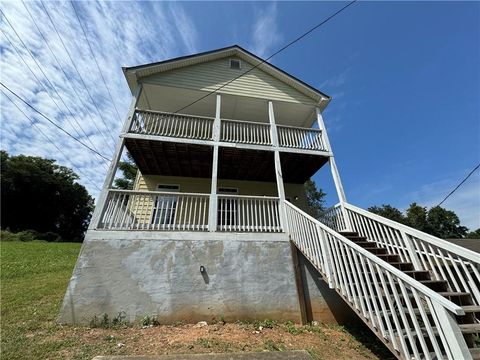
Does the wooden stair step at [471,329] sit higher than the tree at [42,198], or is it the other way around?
the tree at [42,198]

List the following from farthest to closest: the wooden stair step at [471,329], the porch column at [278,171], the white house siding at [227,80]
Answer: the white house siding at [227,80] → the porch column at [278,171] → the wooden stair step at [471,329]

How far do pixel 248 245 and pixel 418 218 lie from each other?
140 feet

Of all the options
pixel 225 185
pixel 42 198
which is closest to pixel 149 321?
pixel 225 185

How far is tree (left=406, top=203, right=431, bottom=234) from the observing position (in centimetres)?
3578

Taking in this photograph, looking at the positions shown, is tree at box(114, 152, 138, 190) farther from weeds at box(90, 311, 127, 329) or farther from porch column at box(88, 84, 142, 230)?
weeds at box(90, 311, 127, 329)

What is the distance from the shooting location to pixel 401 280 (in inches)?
110

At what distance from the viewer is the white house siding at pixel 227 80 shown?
853 centimetres

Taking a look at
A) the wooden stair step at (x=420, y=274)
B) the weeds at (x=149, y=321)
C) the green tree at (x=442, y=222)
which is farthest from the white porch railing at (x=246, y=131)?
the green tree at (x=442, y=222)

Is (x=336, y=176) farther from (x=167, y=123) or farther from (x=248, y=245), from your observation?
(x=167, y=123)

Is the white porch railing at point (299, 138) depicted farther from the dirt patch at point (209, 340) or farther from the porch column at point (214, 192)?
the dirt patch at point (209, 340)

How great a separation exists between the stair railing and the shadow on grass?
1.81m

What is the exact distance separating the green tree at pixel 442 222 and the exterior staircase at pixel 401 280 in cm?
4250

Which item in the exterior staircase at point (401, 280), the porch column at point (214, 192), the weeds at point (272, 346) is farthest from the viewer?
the porch column at point (214, 192)

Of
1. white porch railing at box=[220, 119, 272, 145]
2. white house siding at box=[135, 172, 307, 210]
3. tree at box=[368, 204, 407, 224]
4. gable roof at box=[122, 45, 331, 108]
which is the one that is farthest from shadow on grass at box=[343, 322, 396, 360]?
tree at box=[368, 204, 407, 224]
